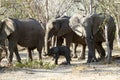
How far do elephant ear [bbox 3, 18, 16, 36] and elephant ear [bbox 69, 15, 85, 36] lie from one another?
2388 mm

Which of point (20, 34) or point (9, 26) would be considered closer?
point (9, 26)

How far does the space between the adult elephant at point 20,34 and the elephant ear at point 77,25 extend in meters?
1.49

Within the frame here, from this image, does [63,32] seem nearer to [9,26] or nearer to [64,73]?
[9,26]

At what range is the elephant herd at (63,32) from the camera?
51.2ft

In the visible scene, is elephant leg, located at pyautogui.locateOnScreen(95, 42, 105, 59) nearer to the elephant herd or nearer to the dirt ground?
the elephant herd

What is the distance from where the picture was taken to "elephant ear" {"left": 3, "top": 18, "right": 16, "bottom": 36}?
15.5 meters

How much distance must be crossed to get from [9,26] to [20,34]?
73 cm

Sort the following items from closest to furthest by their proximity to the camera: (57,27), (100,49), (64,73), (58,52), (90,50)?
(64,73) < (58,52) < (90,50) < (57,27) < (100,49)

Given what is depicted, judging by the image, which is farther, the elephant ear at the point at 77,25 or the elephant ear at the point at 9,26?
the elephant ear at the point at 77,25

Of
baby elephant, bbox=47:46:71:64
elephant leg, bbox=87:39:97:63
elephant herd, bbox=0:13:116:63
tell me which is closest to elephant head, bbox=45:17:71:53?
elephant herd, bbox=0:13:116:63

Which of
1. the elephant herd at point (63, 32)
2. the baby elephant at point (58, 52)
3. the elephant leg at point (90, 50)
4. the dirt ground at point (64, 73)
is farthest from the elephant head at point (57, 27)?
the dirt ground at point (64, 73)

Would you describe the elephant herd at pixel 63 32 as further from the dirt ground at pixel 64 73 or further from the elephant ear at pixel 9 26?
the dirt ground at pixel 64 73

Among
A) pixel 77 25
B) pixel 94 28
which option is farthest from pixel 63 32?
pixel 94 28

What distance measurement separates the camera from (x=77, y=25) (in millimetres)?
16266
